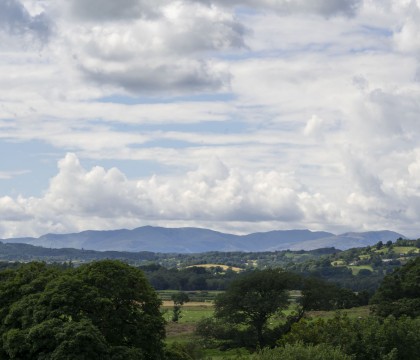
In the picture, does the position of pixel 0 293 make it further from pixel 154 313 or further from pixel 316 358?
pixel 316 358

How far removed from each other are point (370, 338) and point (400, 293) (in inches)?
1896

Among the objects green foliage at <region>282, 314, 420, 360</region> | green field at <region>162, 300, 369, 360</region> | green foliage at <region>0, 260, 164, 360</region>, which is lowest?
green field at <region>162, 300, 369, 360</region>

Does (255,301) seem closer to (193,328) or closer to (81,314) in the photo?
(193,328)

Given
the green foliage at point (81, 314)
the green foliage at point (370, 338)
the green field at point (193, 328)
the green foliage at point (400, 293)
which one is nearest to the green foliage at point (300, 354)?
the green foliage at point (370, 338)

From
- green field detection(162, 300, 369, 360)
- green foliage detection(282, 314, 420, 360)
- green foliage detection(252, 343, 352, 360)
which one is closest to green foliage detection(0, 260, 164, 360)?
green foliage detection(252, 343, 352, 360)

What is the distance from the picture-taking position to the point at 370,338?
71250 mm

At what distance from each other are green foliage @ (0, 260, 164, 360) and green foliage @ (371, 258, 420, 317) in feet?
175

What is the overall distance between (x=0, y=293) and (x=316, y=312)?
8262cm

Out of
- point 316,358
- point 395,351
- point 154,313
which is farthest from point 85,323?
point 395,351

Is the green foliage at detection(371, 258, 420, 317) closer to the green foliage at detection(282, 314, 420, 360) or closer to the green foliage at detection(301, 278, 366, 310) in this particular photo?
the green foliage at detection(301, 278, 366, 310)

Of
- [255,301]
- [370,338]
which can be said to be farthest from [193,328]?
[370,338]

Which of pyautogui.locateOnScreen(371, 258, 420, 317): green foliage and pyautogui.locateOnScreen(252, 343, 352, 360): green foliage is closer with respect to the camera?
pyautogui.locateOnScreen(252, 343, 352, 360): green foliage

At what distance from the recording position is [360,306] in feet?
510

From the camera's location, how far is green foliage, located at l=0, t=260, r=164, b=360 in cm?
5738
